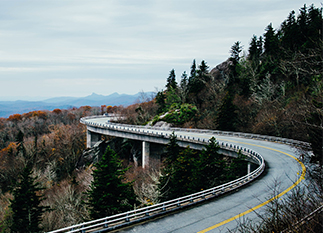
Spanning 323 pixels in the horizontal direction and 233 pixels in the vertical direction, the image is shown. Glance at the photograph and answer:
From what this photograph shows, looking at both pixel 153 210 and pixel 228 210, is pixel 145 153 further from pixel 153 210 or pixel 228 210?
pixel 153 210

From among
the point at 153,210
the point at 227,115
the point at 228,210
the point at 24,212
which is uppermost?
the point at 227,115

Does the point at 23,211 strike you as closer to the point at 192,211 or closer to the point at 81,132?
the point at 192,211

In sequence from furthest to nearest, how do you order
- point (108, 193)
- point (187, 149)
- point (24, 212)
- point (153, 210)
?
1. point (187, 149)
2. point (24, 212)
3. point (108, 193)
4. point (153, 210)

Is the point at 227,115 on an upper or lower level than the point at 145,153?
upper

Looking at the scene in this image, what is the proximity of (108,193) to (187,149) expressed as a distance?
39.3 feet

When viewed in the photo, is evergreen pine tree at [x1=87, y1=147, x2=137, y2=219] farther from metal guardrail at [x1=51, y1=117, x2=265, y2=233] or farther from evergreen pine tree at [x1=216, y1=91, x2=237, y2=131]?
evergreen pine tree at [x1=216, y1=91, x2=237, y2=131]

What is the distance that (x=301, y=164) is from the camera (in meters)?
24.0

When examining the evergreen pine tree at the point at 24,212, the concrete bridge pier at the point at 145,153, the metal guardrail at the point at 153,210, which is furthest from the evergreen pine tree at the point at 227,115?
the evergreen pine tree at the point at 24,212

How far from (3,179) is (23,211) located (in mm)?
A: 39441

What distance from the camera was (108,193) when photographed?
17.6m

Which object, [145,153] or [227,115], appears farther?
[145,153]

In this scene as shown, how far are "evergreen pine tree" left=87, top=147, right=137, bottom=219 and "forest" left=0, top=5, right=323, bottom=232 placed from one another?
0.24 feet

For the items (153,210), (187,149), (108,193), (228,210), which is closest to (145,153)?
(187,149)

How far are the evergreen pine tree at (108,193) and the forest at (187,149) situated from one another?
7 centimetres
